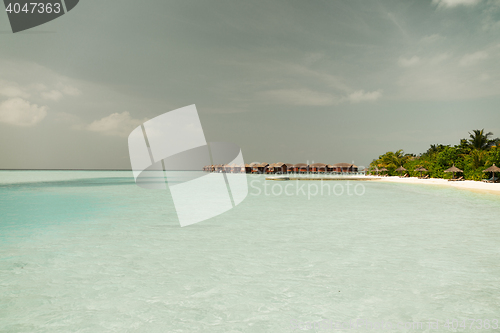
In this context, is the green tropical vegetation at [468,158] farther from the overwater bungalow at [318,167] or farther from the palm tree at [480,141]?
the overwater bungalow at [318,167]

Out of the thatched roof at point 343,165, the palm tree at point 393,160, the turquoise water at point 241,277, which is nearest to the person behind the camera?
the turquoise water at point 241,277

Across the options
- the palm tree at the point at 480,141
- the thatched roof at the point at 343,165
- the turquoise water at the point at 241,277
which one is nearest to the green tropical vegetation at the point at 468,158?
the palm tree at the point at 480,141

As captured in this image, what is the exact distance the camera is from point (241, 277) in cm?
471

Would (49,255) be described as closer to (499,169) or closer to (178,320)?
(178,320)

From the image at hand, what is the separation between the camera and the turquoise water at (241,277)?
3.38 metres

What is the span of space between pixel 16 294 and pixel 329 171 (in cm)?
6699

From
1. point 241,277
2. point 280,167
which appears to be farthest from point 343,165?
point 241,277

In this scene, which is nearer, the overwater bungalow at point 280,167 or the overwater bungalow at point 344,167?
the overwater bungalow at point 344,167

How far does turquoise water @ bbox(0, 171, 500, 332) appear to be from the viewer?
338 cm

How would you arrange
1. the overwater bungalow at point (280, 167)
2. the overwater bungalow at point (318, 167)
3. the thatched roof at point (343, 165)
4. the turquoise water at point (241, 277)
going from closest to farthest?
the turquoise water at point (241, 277) < the thatched roof at point (343, 165) < the overwater bungalow at point (318, 167) < the overwater bungalow at point (280, 167)

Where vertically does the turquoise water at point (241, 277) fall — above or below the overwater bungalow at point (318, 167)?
below

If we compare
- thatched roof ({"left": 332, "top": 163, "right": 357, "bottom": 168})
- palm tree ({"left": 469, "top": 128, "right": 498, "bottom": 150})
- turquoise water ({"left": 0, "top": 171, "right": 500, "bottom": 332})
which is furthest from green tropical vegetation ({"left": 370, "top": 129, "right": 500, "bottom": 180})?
turquoise water ({"left": 0, "top": 171, "right": 500, "bottom": 332})

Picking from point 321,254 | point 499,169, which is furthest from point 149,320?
point 499,169

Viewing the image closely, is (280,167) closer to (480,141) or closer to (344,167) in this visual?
(344,167)
